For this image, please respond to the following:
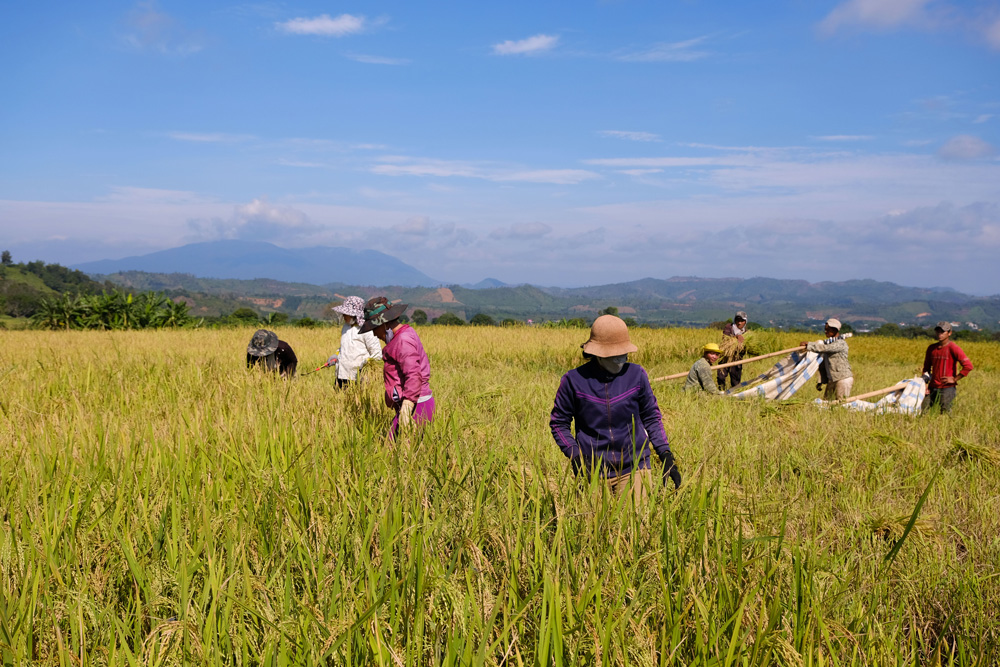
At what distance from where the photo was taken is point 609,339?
2.89m

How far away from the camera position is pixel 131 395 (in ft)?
16.1

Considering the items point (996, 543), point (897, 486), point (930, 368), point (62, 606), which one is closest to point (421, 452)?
point (62, 606)

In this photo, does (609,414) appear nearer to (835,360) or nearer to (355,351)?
(355,351)

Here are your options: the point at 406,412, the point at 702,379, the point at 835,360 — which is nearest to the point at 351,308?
the point at 406,412

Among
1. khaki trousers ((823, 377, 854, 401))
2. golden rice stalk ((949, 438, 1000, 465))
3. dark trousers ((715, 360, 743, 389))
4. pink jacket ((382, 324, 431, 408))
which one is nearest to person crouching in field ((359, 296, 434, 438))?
pink jacket ((382, 324, 431, 408))

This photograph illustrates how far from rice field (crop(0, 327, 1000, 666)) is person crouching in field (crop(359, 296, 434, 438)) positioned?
0.89 ft

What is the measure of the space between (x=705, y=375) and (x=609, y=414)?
214 inches

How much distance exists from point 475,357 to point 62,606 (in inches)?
431

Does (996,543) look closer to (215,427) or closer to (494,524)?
(494,524)

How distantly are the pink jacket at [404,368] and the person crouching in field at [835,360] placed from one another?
6.44 metres

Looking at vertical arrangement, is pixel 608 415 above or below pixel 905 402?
above

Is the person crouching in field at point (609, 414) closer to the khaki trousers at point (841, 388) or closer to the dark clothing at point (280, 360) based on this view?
the dark clothing at point (280, 360)

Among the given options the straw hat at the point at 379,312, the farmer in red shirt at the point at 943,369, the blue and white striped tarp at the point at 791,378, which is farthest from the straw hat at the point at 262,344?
the farmer in red shirt at the point at 943,369

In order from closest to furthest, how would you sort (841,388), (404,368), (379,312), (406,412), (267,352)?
1. (406,412)
2. (404,368)
3. (379,312)
4. (267,352)
5. (841,388)
